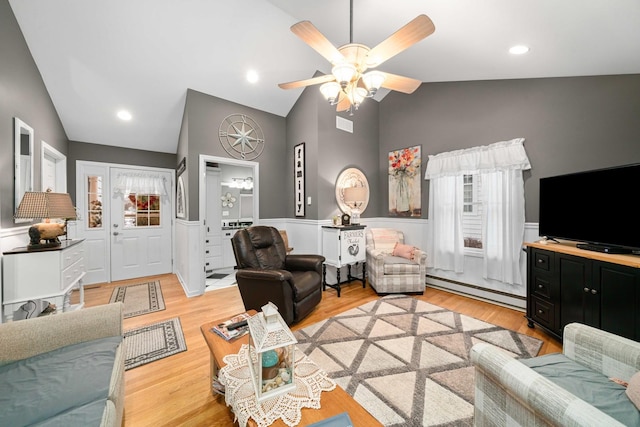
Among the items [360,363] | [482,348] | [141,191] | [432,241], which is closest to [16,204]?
[141,191]

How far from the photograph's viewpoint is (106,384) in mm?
1104

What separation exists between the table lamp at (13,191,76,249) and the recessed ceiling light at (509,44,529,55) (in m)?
4.50

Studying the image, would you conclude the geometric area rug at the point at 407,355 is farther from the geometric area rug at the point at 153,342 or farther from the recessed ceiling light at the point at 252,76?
the recessed ceiling light at the point at 252,76

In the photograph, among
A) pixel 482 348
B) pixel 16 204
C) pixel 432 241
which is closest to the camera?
pixel 482 348

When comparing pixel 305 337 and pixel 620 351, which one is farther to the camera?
pixel 305 337

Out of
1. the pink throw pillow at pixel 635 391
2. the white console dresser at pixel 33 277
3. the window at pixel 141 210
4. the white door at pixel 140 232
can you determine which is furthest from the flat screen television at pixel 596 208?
the window at pixel 141 210

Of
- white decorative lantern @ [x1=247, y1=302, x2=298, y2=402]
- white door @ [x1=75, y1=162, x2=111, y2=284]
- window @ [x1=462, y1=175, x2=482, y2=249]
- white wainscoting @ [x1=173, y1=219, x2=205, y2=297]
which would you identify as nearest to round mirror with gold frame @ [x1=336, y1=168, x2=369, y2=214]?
window @ [x1=462, y1=175, x2=482, y2=249]

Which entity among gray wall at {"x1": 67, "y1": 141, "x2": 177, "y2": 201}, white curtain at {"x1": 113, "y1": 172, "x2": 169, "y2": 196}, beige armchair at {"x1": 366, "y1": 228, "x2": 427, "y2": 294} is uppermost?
gray wall at {"x1": 67, "y1": 141, "x2": 177, "y2": 201}

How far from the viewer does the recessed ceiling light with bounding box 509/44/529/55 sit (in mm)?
2301

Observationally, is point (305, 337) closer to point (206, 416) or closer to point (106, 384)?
point (206, 416)

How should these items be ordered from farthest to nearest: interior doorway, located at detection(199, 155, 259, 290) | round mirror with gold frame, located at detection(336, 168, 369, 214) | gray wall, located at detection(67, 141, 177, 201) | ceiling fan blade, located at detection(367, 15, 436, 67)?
interior doorway, located at detection(199, 155, 259, 290) → round mirror with gold frame, located at detection(336, 168, 369, 214) → gray wall, located at detection(67, 141, 177, 201) → ceiling fan blade, located at detection(367, 15, 436, 67)

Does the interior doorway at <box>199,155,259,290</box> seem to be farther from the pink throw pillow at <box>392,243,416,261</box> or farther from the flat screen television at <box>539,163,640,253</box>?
the flat screen television at <box>539,163,640,253</box>

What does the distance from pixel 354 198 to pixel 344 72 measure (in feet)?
6.97

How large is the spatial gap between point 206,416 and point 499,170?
12.6ft
